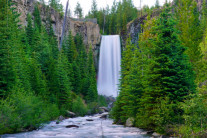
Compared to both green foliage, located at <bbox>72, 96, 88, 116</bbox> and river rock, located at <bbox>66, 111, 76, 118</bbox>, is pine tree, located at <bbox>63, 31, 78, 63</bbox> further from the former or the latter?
river rock, located at <bbox>66, 111, 76, 118</bbox>

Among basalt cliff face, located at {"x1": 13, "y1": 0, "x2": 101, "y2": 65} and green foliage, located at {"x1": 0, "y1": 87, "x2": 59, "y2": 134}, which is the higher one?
basalt cliff face, located at {"x1": 13, "y1": 0, "x2": 101, "y2": 65}

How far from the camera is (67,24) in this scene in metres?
70.0

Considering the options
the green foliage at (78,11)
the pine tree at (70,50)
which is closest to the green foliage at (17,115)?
the pine tree at (70,50)

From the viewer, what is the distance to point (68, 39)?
2511 inches

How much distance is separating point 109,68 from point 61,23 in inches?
806

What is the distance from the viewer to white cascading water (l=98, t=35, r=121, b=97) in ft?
230

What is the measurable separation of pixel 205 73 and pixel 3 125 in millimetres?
21954

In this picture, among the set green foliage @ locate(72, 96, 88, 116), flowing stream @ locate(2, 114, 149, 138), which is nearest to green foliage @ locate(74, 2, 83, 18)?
green foliage @ locate(72, 96, 88, 116)

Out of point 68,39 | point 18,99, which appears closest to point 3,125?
point 18,99

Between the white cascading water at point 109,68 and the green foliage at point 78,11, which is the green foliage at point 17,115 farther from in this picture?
the green foliage at point 78,11

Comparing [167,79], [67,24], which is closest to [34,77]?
[167,79]

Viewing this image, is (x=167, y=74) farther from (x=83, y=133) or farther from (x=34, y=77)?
(x=34, y=77)

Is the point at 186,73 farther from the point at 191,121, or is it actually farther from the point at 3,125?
the point at 3,125

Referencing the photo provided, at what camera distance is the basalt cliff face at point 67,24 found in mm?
55894
